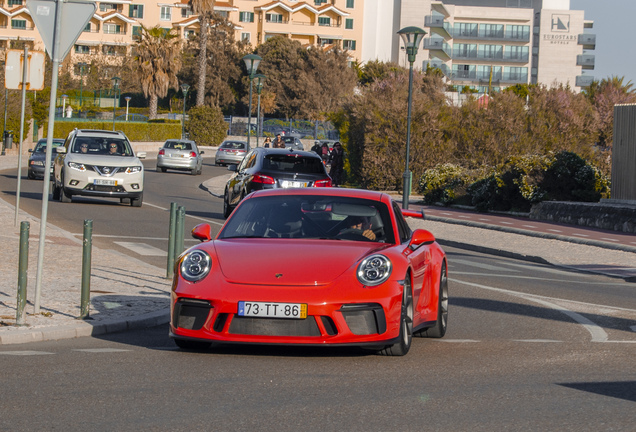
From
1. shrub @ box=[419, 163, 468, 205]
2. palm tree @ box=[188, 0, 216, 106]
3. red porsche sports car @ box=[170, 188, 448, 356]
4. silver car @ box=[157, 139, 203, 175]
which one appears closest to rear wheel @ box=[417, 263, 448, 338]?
red porsche sports car @ box=[170, 188, 448, 356]

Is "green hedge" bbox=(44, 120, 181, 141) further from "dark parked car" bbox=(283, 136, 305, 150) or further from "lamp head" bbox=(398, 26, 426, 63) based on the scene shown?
"lamp head" bbox=(398, 26, 426, 63)

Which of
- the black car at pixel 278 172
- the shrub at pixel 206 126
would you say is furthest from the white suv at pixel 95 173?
the shrub at pixel 206 126

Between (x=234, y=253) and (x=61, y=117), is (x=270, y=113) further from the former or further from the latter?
(x=234, y=253)

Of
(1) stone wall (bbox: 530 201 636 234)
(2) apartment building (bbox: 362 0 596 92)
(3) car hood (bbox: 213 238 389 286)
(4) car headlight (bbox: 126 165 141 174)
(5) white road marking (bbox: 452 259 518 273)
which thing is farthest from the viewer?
(2) apartment building (bbox: 362 0 596 92)

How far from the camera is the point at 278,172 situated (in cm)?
2192

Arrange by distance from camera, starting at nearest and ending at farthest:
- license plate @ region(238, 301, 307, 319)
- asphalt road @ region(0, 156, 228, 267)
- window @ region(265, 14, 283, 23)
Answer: license plate @ region(238, 301, 307, 319) → asphalt road @ region(0, 156, 228, 267) → window @ region(265, 14, 283, 23)

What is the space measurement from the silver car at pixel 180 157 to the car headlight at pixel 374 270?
42.4 meters

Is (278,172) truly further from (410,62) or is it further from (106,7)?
(106,7)

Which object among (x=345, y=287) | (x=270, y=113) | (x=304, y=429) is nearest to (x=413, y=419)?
(x=304, y=429)

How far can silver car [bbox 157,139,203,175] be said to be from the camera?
49.4 meters

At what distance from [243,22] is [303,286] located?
115804 mm

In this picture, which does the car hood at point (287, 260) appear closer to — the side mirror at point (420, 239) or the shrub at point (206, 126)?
the side mirror at point (420, 239)

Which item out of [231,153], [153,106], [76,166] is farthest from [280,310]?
[153,106]

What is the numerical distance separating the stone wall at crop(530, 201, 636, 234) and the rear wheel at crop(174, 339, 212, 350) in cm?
1815
